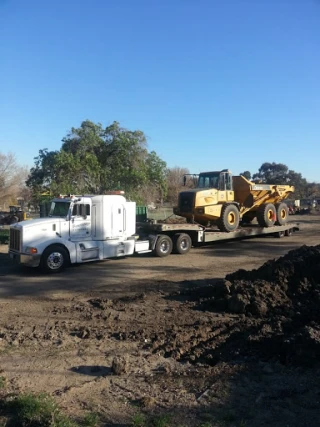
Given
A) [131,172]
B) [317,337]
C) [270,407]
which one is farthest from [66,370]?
[131,172]

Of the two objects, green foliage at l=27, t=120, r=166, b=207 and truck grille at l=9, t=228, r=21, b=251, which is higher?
green foliage at l=27, t=120, r=166, b=207

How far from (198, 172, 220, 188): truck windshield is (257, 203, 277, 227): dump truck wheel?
3350 mm

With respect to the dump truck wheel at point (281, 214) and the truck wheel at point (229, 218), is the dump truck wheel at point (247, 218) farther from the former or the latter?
the truck wheel at point (229, 218)

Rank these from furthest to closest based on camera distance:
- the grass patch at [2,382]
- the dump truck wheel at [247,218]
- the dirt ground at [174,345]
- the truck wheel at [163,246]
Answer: the dump truck wheel at [247,218] < the truck wheel at [163,246] < the grass patch at [2,382] < the dirt ground at [174,345]

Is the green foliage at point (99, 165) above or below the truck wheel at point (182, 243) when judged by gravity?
above

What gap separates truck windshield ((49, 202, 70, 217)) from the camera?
13.7 metres

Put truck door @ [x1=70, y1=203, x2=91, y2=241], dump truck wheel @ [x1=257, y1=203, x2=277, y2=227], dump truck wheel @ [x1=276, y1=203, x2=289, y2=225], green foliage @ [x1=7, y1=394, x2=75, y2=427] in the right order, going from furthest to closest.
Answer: dump truck wheel @ [x1=276, y1=203, x2=289, y2=225] → dump truck wheel @ [x1=257, y1=203, x2=277, y2=227] → truck door @ [x1=70, y1=203, x2=91, y2=241] → green foliage @ [x1=7, y1=394, x2=75, y2=427]

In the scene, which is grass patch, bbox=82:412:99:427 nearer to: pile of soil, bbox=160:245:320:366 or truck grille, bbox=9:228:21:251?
pile of soil, bbox=160:245:320:366

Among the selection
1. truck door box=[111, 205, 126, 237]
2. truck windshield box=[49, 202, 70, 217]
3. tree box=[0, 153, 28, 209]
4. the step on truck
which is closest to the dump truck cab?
the step on truck

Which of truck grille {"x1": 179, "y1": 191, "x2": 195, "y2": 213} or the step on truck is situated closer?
the step on truck

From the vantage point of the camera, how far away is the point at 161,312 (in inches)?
330

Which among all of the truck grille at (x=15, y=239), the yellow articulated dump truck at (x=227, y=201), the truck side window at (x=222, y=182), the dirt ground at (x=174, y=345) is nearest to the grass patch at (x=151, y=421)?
the dirt ground at (x=174, y=345)

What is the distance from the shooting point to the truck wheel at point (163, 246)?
16.2 m

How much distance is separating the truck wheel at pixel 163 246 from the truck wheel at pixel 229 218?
3.18m
